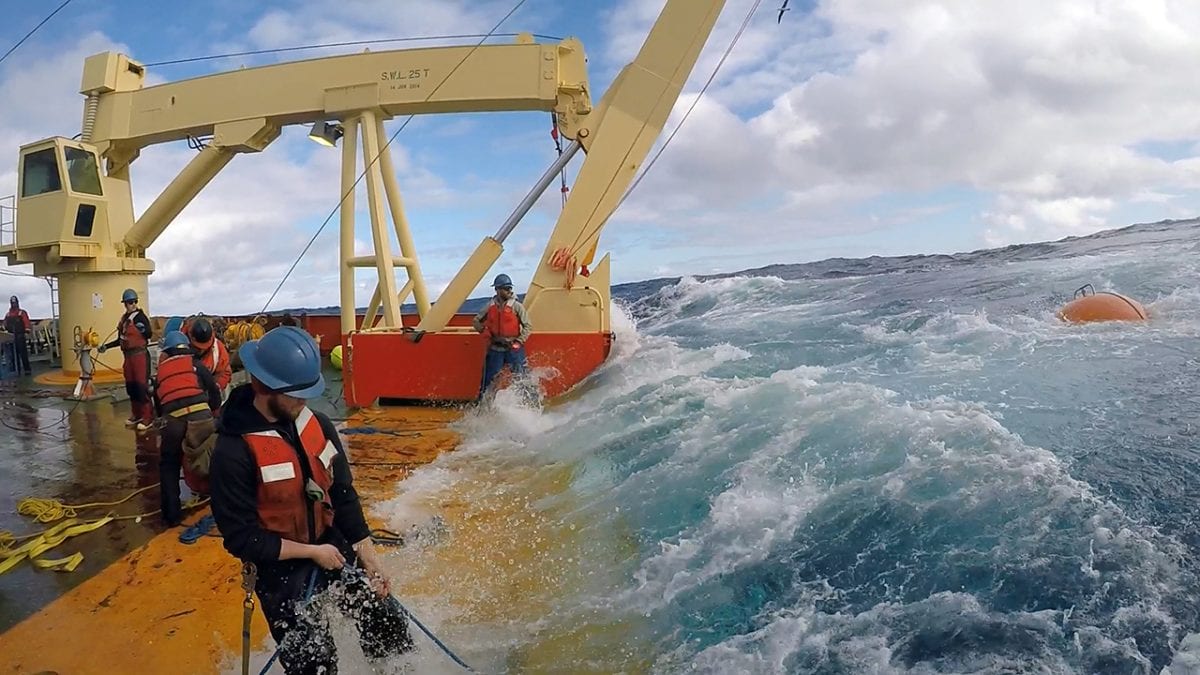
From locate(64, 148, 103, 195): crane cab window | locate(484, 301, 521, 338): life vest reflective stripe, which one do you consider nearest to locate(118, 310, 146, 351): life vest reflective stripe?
locate(484, 301, 521, 338): life vest reflective stripe

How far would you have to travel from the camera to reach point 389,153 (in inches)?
364

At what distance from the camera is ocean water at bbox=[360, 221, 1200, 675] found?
2920 millimetres

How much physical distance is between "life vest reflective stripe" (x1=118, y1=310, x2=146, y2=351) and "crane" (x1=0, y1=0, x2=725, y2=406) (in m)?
2.22

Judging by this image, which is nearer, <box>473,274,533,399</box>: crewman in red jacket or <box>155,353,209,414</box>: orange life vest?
<box>155,353,209,414</box>: orange life vest

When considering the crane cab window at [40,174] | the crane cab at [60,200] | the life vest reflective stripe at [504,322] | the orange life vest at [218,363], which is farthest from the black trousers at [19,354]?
the orange life vest at [218,363]

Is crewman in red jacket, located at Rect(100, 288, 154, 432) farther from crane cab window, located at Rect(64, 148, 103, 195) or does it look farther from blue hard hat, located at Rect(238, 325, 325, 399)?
blue hard hat, located at Rect(238, 325, 325, 399)

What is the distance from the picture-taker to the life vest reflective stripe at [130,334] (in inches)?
276

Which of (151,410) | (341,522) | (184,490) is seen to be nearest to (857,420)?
(341,522)

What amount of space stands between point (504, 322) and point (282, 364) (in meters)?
5.60

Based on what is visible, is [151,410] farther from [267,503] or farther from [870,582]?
[870,582]

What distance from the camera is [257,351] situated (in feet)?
7.29

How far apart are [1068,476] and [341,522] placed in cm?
357

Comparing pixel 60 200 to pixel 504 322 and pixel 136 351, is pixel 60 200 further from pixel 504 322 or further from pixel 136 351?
pixel 504 322

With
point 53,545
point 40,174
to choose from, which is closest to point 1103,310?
point 53,545
